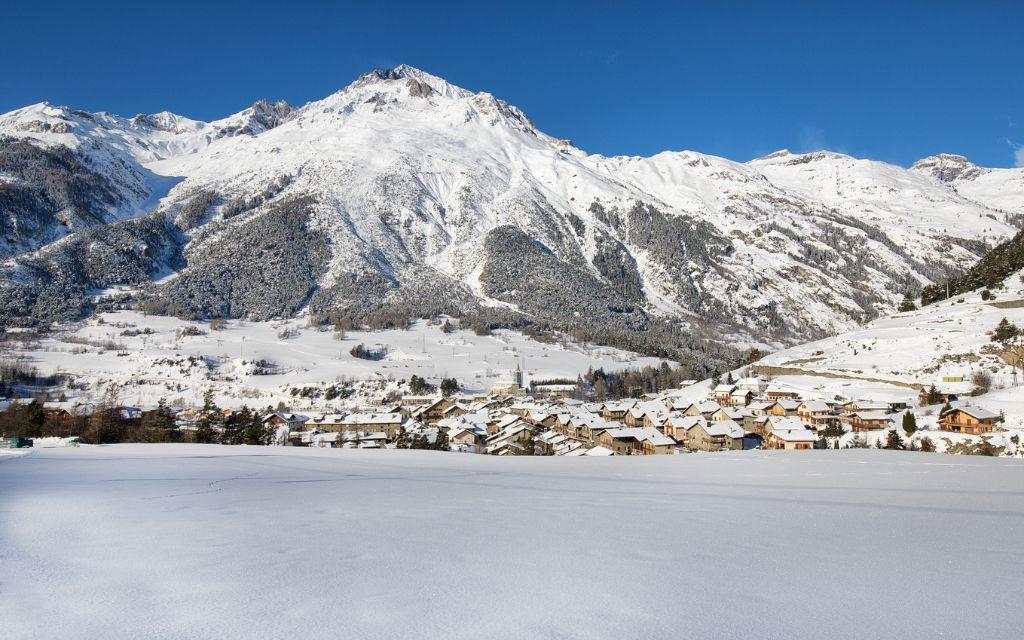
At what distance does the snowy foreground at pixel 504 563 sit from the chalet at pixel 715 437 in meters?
32.3

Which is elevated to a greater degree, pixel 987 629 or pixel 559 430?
pixel 987 629

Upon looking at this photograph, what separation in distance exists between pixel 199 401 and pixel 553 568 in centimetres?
9420

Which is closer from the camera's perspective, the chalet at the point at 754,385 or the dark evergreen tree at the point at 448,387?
the chalet at the point at 754,385

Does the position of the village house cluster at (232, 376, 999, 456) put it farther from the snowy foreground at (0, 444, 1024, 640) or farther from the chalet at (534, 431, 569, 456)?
the snowy foreground at (0, 444, 1024, 640)

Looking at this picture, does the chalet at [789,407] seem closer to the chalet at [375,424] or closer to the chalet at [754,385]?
the chalet at [754,385]

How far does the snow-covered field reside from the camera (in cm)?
9288

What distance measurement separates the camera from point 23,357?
99.1 metres

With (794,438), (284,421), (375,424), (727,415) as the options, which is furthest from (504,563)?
(284,421)

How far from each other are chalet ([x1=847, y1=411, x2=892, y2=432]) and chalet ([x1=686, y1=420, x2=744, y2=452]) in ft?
24.3

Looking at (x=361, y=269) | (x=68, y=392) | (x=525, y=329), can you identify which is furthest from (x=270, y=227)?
(x=68, y=392)

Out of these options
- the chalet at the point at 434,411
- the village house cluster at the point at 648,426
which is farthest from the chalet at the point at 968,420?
the chalet at the point at 434,411

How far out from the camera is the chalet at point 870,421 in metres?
39.1

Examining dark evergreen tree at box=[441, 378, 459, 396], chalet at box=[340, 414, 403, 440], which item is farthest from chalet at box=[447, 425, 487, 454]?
dark evergreen tree at box=[441, 378, 459, 396]

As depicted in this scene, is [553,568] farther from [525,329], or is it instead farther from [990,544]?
[525,329]
